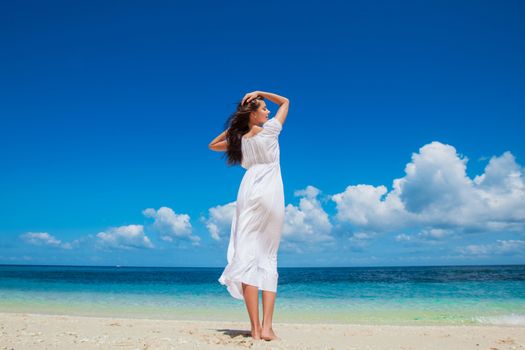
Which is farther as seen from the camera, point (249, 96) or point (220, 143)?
point (220, 143)

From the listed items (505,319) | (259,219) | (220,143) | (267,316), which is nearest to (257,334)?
(267,316)

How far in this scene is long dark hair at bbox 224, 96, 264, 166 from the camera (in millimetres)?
4934

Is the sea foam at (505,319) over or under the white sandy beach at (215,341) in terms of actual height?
under

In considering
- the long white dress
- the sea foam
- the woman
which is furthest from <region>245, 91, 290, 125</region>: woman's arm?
the sea foam

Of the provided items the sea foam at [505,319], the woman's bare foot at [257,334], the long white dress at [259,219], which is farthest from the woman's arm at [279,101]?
the sea foam at [505,319]

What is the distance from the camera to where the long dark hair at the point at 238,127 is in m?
4.93

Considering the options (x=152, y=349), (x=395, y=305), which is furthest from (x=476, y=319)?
(x=152, y=349)

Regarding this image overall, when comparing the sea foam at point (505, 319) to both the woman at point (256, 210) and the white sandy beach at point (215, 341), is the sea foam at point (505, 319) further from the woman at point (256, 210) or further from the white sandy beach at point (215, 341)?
the woman at point (256, 210)

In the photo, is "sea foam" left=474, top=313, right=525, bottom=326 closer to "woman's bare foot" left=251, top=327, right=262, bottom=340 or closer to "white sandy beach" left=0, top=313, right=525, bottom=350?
"white sandy beach" left=0, top=313, right=525, bottom=350

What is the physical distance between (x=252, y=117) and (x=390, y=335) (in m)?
4.00

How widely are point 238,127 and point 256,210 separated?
3.40 feet

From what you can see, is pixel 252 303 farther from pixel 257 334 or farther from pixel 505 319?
pixel 505 319

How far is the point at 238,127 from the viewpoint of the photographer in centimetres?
504

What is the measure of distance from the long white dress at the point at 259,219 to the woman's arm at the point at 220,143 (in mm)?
363
